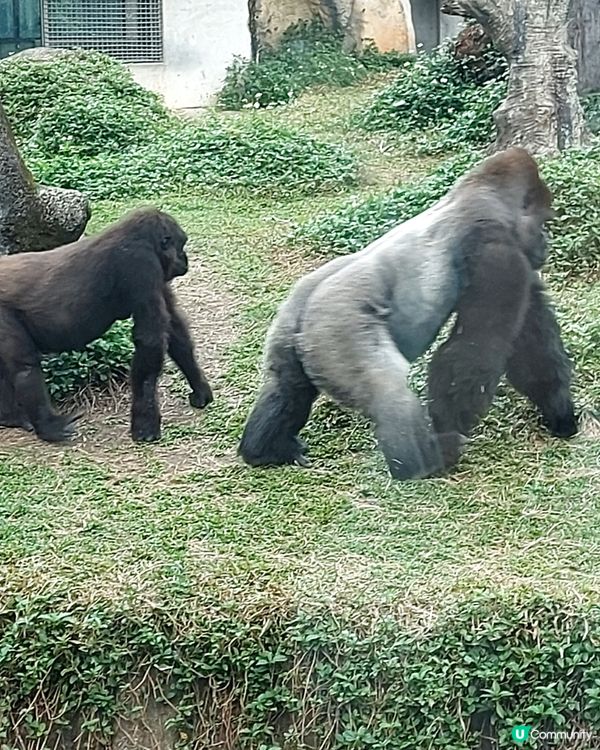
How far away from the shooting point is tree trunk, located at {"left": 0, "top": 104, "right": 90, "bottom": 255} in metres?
6.04

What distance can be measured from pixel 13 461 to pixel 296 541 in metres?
1.31

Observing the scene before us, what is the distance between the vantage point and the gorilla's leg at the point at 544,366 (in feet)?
15.8

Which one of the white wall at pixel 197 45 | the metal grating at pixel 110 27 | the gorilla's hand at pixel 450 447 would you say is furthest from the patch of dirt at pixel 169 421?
the metal grating at pixel 110 27

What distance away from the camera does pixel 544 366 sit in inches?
189

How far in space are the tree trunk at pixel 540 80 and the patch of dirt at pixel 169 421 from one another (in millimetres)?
2215

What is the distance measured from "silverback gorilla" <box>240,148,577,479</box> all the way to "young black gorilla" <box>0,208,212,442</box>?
1.64ft

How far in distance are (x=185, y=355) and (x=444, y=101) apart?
17.0 ft

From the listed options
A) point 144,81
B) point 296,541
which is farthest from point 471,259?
point 144,81

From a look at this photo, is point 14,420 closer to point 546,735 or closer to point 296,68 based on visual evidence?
point 546,735

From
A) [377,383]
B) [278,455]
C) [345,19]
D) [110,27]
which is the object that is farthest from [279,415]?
[345,19]

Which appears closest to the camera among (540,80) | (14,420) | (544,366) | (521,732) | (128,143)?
(521,732)

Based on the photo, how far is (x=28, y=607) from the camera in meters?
3.61

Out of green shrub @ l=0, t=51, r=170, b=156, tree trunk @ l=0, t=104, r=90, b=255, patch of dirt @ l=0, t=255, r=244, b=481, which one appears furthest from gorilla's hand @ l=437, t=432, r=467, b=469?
green shrub @ l=0, t=51, r=170, b=156

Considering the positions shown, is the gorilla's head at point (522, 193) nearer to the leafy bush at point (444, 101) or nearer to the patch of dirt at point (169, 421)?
the patch of dirt at point (169, 421)
